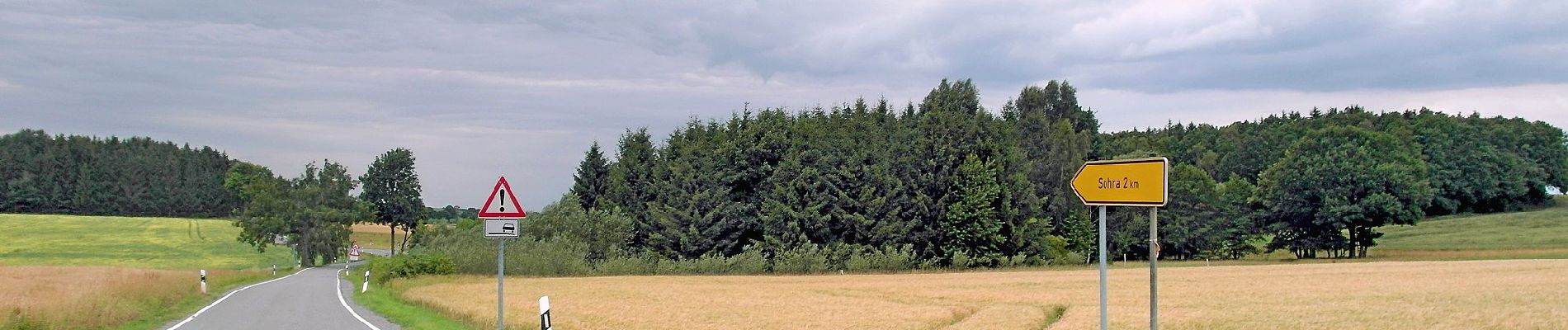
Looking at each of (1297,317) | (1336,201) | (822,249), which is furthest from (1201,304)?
(1336,201)

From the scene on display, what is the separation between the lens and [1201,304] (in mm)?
25562

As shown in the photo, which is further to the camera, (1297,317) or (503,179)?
(1297,317)

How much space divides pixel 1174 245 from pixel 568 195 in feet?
155

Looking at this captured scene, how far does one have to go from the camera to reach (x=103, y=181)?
14862 centimetres

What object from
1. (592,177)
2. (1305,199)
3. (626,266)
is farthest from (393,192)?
(1305,199)

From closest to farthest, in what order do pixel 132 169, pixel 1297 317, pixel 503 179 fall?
pixel 503 179 < pixel 1297 317 < pixel 132 169

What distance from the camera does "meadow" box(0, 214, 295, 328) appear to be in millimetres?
21609

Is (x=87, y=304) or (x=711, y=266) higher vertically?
(x=87, y=304)

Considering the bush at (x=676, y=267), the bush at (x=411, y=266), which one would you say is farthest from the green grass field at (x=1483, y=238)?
the bush at (x=411, y=266)

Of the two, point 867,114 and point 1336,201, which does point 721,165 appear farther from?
point 1336,201

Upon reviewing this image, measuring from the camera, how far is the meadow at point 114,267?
21609 millimetres

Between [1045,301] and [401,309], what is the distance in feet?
54.0

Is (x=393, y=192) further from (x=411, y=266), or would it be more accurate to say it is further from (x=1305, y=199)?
(x=1305, y=199)

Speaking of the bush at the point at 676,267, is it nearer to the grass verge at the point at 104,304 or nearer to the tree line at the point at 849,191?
the tree line at the point at 849,191
